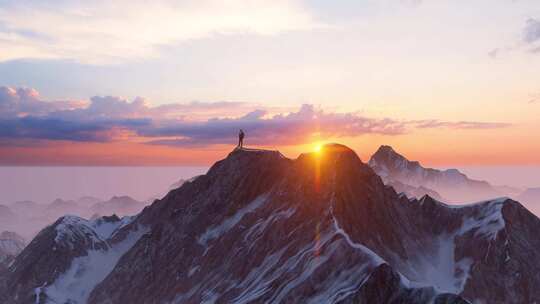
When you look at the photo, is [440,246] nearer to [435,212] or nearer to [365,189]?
[435,212]

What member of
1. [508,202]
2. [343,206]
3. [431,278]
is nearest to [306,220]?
[343,206]

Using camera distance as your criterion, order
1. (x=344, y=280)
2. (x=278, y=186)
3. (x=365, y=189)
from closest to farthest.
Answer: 1. (x=344, y=280)
2. (x=365, y=189)
3. (x=278, y=186)

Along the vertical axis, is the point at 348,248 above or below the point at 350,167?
below

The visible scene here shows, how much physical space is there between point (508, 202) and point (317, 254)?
8043 cm

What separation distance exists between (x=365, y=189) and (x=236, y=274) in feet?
177

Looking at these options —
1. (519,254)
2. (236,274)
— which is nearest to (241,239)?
(236,274)

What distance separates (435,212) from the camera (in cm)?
19888

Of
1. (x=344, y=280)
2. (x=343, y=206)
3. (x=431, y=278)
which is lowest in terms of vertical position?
(x=431, y=278)

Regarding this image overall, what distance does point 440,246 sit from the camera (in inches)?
7210

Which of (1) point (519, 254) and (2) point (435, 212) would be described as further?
(2) point (435, 212)

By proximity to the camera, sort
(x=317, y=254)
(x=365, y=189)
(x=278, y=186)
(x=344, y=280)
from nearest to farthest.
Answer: (x=344, y=280) → (x=317, y=254) → (x=365, y=189) → (x=278, y=186)

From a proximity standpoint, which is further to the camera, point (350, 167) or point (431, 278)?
point (350, 167)

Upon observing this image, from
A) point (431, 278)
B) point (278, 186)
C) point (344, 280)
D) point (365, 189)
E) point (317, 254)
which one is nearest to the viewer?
point (344, 280)

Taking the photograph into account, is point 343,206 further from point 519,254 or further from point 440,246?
point 519,254
